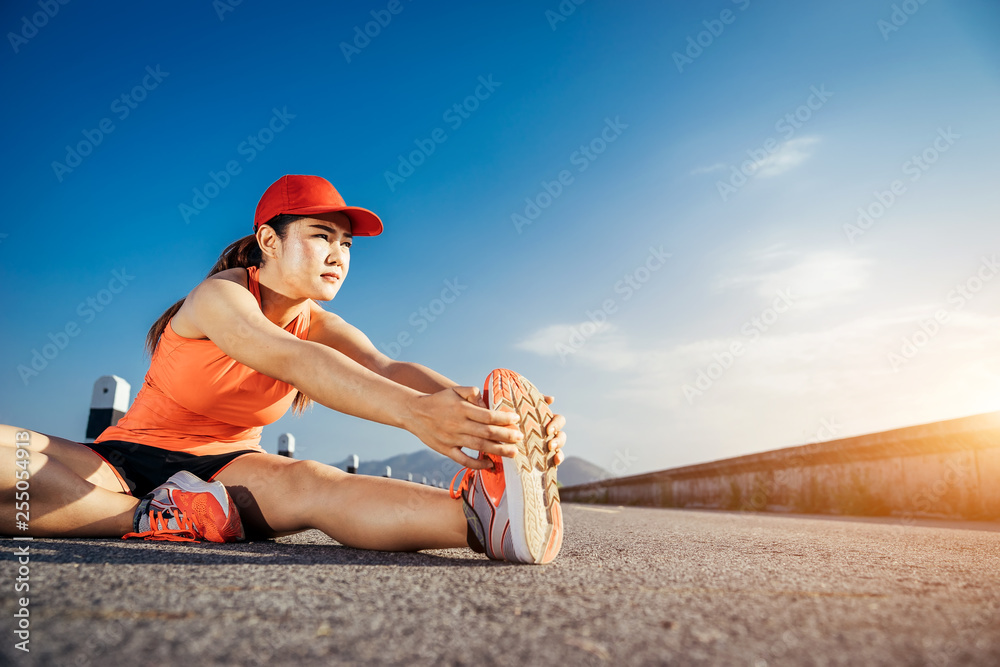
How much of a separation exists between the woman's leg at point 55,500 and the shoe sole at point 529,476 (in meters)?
1.41

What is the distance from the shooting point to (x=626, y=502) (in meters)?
12.6

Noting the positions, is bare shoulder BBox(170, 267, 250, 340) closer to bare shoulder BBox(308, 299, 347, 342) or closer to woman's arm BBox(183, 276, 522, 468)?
woman's arm BBox(183, 276, 522, 468)

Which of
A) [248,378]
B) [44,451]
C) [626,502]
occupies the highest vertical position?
[248,378]

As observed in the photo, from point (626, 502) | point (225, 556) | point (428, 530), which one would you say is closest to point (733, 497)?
point (626, 502)

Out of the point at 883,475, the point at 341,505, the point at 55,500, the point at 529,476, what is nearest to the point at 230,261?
the point at 55,500

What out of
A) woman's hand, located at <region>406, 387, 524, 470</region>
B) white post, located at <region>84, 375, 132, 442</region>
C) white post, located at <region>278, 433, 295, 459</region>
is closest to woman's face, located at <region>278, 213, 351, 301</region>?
woman's hand, located at <region>406, 387, 524, 470</region>

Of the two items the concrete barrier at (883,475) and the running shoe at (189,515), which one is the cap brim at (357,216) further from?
the concrete barrier at (883,475)

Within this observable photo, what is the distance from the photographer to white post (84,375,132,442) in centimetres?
540

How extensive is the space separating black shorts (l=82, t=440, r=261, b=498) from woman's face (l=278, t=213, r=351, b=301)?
0.75 metres

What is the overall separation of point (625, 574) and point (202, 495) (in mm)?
1409

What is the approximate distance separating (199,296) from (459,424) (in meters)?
1.17

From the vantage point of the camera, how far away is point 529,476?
1.67 metres

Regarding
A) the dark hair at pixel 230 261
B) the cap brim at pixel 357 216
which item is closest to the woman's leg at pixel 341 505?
the dark hair at pixel 230 261

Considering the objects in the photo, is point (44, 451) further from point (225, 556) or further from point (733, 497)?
point (733, 497)
